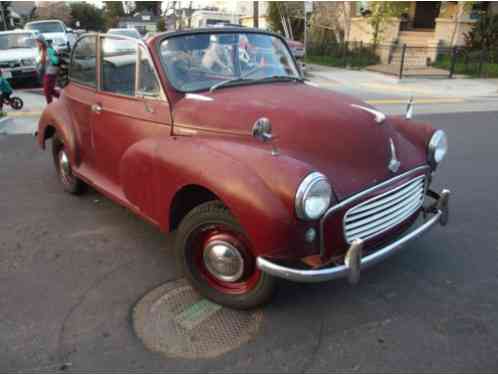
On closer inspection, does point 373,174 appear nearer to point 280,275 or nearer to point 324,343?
point 280,275

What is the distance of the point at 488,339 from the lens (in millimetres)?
2627

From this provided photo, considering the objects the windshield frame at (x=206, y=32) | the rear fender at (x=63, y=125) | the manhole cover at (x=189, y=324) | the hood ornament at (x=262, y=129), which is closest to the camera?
the manhole cover at (x=189, y=324)

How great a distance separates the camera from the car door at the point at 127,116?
10.7ft

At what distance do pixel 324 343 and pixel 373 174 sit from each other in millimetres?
1130

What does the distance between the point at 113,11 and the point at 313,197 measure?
3146 inches

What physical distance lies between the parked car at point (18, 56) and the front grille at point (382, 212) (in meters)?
12.5

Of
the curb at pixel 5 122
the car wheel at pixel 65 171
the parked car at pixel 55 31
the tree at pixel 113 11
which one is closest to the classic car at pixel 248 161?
the car wheel at pixel 65 171

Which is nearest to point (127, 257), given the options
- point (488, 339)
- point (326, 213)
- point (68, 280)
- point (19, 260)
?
point (68, 280)

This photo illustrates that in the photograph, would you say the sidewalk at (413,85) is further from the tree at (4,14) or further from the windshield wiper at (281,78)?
the tree at (4,14)

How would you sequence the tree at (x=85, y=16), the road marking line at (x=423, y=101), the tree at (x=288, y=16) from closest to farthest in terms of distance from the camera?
the road marking line at (x=423, y=101) < the tree at (x=288, y=16) < the tree at (x=85, y=16)

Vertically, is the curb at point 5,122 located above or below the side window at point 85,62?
below

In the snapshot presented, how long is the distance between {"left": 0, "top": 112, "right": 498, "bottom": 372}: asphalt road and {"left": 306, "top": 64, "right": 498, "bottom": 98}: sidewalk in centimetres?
1013

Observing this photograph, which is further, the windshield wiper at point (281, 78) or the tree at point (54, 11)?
the tree at point (54, 11)

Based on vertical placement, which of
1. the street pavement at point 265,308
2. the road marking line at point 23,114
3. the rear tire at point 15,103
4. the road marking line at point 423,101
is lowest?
the street pavement at point 265,308
